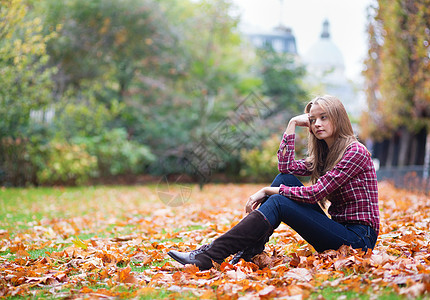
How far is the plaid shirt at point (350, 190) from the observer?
2.87 metres

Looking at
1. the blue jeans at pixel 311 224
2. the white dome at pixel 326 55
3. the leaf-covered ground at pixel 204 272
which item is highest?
the white dome at pixel 326 55

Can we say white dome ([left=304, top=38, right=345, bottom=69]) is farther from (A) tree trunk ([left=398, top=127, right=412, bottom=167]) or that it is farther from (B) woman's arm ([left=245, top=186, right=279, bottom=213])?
(B) woman's arm ([left=245, top=186, right=279, bottom=213])

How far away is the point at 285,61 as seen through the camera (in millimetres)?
20125

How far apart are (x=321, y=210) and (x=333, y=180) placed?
276 mm

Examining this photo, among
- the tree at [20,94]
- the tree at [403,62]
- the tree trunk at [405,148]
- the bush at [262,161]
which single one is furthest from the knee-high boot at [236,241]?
the tree trunk at [405,148]

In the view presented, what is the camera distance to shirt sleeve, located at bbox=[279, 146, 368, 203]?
2.85 metres

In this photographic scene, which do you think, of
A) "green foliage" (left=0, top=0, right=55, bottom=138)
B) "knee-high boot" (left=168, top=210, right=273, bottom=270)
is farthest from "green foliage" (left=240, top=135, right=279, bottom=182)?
"knee-high boot" (left=168, top=210, right=273, bottom=270)

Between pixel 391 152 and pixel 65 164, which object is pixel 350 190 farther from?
pixel 391 152

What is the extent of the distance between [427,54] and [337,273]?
345 inches

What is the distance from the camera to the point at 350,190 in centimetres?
296

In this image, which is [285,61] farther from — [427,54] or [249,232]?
[249,232]

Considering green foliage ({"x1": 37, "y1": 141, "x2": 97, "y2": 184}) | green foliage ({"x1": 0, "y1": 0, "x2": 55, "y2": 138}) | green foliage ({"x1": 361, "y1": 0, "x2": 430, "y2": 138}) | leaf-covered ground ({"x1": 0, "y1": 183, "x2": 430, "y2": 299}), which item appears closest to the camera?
leaf-covered ground ({"x1": 0, "y1": 183, "x2": 430, "y2": 299})

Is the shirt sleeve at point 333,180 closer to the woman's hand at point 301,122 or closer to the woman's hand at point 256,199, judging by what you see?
the woman's hand at point 256,199

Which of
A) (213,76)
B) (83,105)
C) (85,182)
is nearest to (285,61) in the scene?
(213,76)
